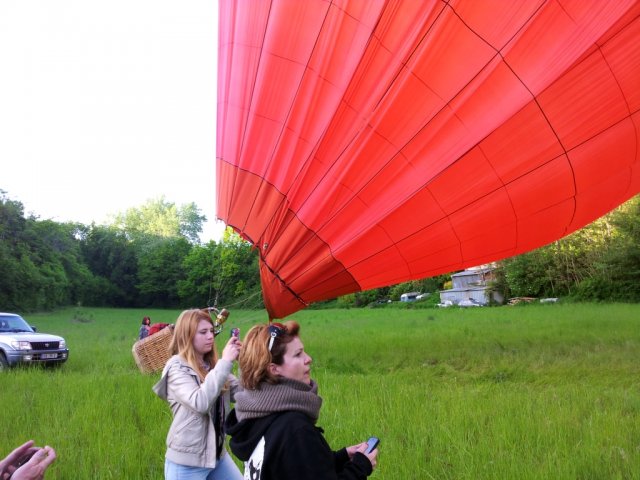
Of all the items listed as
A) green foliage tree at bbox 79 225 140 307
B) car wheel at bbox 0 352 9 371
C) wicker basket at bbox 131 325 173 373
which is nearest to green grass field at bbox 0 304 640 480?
wicker basket at bbox 131 325 173 373

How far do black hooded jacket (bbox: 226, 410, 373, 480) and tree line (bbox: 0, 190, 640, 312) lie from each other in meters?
3.14

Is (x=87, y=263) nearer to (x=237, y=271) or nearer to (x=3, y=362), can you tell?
(x=3, y=362)

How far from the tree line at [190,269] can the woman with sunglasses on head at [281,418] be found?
2986 mm

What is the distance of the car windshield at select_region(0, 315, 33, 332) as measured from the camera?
1073cm

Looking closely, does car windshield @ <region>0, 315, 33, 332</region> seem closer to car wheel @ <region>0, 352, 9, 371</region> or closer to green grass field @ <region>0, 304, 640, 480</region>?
car wheel @ <region>0, 352, 9, 371</region>

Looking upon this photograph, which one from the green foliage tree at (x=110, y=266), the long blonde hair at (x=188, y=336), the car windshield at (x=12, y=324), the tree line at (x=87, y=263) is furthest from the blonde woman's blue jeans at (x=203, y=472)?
the green foliage tree at (x=110, y=266)

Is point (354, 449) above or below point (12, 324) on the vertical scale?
below

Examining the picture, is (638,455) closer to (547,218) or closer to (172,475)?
(547,218)

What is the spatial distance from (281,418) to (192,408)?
98cm

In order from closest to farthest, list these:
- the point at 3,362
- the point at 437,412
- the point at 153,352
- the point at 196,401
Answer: the point at 196,401, the point at 437,412, the point at 153,352, the point at 3,362

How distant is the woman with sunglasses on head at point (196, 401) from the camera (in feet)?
8.27

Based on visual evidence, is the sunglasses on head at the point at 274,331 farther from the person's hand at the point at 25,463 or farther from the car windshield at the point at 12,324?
the car windshield at the point at 12,324

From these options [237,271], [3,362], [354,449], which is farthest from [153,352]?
[354,449]

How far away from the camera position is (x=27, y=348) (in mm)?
9867
